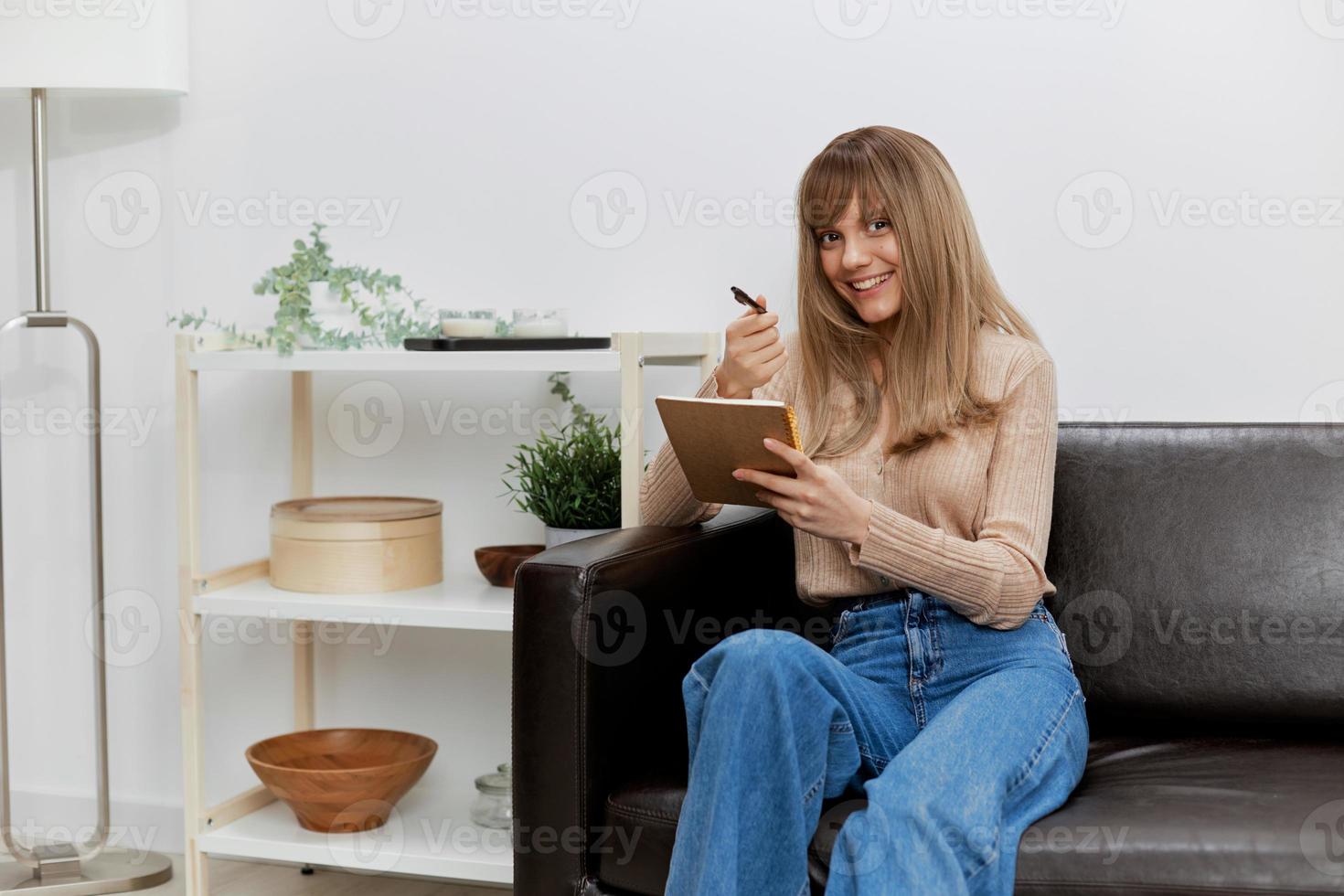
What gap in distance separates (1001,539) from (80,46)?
1.69m

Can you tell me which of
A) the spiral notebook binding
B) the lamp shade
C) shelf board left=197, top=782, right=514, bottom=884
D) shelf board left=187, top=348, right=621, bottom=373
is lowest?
shelf board left=197, top=782, right=514, bottom=884

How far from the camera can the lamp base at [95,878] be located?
226 cm

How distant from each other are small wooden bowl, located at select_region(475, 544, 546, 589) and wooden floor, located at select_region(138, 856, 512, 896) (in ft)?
1.85

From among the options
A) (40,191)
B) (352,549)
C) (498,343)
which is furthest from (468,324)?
(40,191)

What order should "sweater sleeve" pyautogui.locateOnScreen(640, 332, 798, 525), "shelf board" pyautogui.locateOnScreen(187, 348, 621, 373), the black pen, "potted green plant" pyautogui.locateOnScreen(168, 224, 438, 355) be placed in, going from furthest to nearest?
"potted green plant" pyautogui.locateOnScreen(168, 224, 438, 355) → "shelf board" pyautogui.locateOnScreen(187, 348, 621, 373) → "sweater sleeve" pyautogui.locateOnScreen(640, 332, 798, 525) → the black pen

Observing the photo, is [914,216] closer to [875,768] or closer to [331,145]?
[875,768]

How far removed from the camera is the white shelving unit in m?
1.94

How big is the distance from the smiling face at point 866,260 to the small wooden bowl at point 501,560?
732 millimetres

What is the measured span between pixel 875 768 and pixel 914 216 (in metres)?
0.70

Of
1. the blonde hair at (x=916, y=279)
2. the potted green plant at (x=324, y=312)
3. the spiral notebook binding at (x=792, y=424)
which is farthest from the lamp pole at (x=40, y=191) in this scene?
the spiral notebook binding at (x=792, y=424)

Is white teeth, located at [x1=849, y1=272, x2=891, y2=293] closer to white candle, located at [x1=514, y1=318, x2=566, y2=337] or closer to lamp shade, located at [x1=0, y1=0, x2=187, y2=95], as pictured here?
white candle, located at [x1=514, y1=318, x2=566, y2=337]

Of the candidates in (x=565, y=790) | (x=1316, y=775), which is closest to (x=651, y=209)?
(x=565, y=790)

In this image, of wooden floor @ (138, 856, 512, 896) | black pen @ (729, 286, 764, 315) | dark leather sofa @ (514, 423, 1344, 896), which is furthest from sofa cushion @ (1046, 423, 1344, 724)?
wooden floor @ (138, 856, 512, 896)

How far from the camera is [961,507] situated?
1.63 meters
